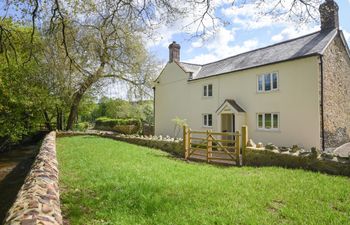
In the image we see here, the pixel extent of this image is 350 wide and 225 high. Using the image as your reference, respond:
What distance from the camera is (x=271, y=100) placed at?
15.4 metres

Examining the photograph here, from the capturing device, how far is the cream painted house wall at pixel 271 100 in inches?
537

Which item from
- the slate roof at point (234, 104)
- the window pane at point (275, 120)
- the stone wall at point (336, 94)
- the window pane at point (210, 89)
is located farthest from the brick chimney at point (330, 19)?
the window pane at point (210, 89)

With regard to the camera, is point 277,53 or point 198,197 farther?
point 277,53

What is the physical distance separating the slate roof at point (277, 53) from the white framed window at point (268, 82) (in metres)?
0.81

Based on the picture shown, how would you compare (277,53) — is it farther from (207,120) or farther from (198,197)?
(198,197)

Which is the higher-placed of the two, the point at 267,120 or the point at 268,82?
the point at 268,82

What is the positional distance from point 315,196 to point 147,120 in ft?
105

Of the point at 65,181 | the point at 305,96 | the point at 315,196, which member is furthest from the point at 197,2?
the point at 305,96

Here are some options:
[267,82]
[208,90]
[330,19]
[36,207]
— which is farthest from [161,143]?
[330,19]

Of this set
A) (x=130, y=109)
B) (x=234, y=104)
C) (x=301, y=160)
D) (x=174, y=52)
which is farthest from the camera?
(x=130, y=109)

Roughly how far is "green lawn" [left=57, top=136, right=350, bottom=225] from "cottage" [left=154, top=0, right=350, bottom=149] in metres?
6.48

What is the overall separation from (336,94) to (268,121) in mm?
4266

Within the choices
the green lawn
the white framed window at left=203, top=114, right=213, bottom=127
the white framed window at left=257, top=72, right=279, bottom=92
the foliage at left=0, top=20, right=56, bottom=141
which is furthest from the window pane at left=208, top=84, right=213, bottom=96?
the foliage at left=0, top=20, right=56, bottom=141

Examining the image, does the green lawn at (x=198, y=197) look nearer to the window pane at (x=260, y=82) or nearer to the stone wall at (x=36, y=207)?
the stone wall at (x=36, y=207)
